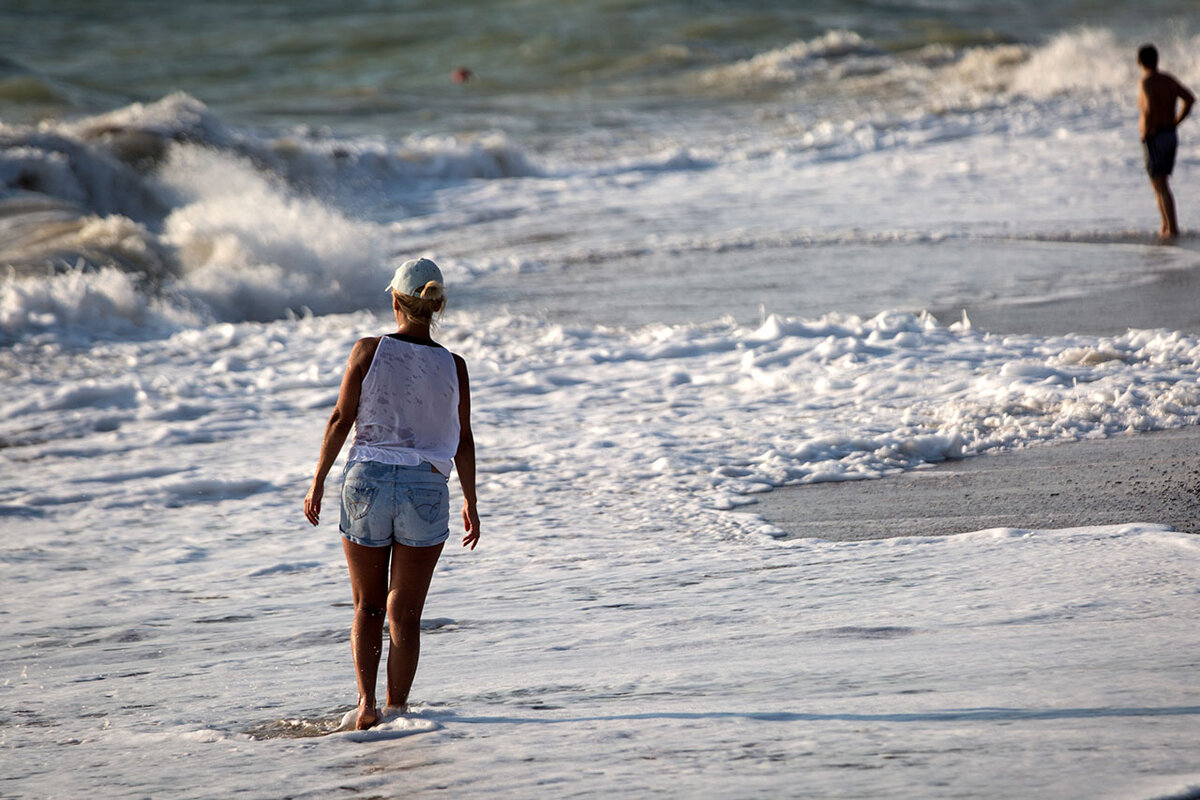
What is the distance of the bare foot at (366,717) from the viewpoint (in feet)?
12.6

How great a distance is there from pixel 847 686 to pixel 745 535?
1.89 meters

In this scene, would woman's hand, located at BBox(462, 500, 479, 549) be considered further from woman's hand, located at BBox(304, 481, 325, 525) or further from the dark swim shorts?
the dark swim shorts

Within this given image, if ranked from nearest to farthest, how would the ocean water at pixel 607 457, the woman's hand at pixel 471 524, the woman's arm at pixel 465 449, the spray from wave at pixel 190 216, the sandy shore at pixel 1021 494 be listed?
the ocean water at pixel 607 457 → the woman's arm at pixel 465 449 → the woman's hand at pixel 471 524 → the sandy shore at pixel 1021 494 → the spray from wave at pixel 190 216

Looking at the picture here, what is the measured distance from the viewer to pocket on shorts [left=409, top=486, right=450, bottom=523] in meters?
3.83

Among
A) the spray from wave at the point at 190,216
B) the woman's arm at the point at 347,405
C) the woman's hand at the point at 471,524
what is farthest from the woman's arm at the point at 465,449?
the spray from wave at the point at 190,216

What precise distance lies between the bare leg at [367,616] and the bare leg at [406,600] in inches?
1.7

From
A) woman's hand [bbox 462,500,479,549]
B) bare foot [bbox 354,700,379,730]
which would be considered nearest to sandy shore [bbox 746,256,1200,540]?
woman's hand [bbox 462,500,479,549]

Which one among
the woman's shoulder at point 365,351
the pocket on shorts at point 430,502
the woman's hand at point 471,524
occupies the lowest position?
the woman's hand at point 471,524

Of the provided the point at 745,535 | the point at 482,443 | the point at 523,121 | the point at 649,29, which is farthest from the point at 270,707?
the point at 649,29

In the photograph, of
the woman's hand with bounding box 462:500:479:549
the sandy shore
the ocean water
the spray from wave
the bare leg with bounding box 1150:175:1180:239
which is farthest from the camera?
the bare leg with bounding box 1150:175:1180:239

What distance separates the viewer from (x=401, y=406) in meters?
3.85

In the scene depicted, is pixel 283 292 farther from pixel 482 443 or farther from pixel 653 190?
pixel 653 190

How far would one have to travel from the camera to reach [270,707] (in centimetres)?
418

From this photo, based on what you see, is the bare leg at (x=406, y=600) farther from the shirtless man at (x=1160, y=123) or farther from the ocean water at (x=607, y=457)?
the shirtless man at (x=1160, y=123)
